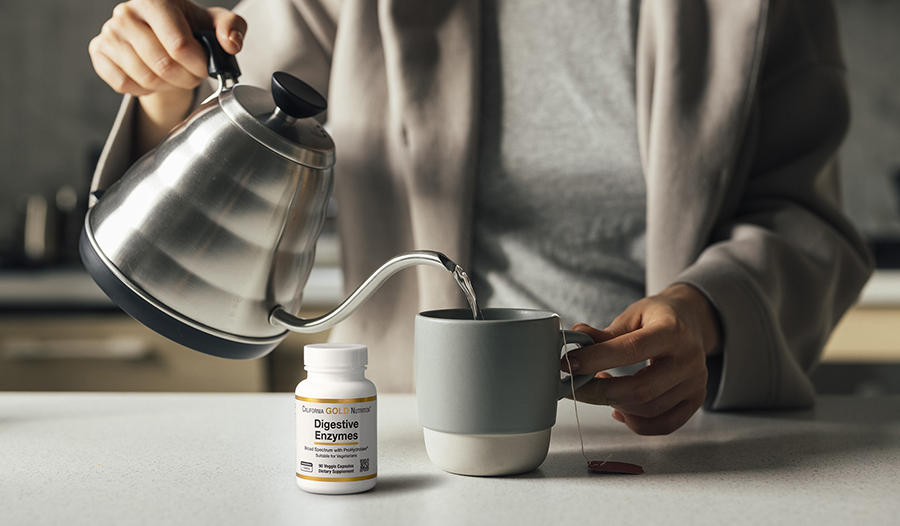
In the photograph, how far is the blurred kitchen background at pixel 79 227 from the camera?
5.85ft

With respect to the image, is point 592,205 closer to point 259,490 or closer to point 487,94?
point 487,94

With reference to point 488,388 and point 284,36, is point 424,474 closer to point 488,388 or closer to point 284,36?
point 488,388

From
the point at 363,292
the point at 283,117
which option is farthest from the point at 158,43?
the point at 363,292

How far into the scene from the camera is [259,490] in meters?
0.46

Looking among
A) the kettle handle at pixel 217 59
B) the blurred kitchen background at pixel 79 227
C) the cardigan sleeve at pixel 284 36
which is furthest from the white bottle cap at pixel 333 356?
the blurred kitchen background at pixel 79 227

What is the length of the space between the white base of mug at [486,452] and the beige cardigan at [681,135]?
0.32 metres

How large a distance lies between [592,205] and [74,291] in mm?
1517

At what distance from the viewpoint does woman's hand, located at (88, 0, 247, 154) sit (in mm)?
599

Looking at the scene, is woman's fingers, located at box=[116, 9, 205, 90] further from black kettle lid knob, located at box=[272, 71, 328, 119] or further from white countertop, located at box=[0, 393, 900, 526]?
white countertop, located at box=[0, 393, 900, 526]

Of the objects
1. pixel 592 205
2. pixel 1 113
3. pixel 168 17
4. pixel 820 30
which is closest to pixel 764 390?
pixel 592 205

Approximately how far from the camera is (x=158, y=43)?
24.4 inches

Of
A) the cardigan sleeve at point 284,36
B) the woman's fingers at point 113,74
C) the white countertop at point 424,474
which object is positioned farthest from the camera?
the cardigan sleeve at point 284,36

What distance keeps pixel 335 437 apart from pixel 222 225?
0.57ft

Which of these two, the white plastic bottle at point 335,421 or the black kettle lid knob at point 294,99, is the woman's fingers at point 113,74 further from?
the white plastic bottle at point 335,421
